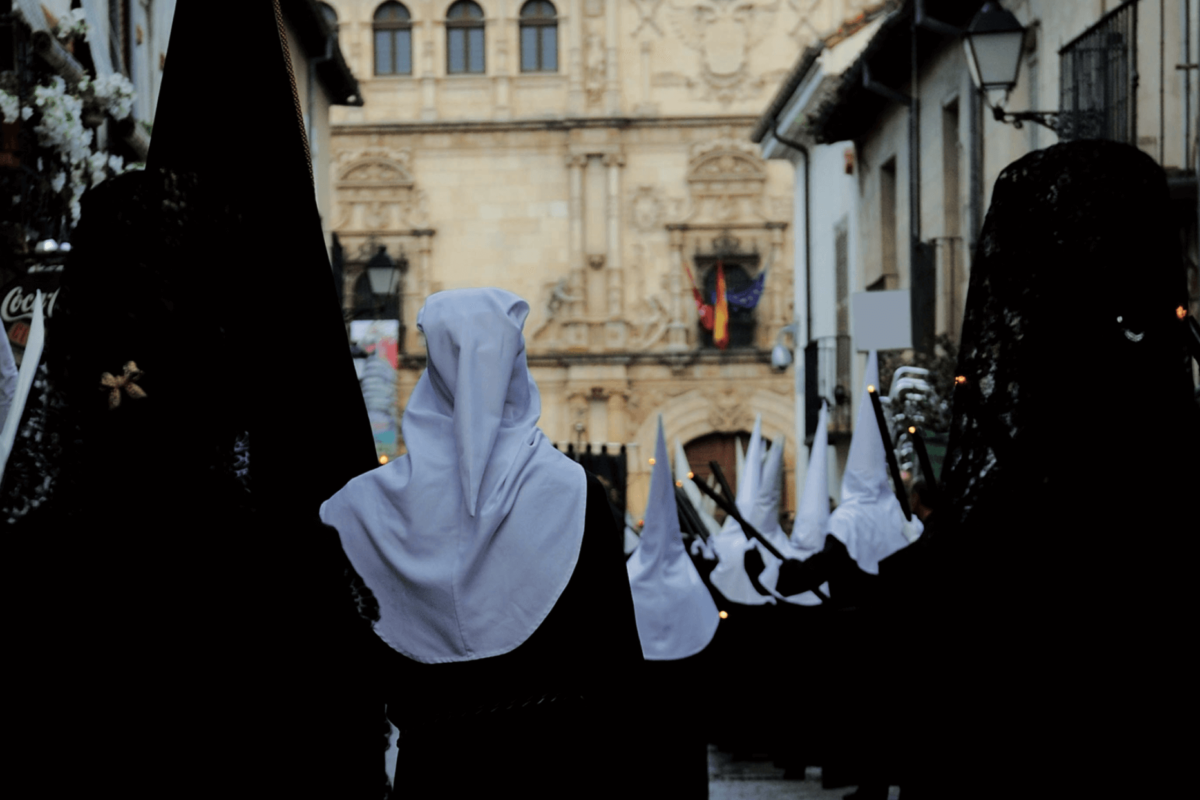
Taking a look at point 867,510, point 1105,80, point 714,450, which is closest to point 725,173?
point 714,450

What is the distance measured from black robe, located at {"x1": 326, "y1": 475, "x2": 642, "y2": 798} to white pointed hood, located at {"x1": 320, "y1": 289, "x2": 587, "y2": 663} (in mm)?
35

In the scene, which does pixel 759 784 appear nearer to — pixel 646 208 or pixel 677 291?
pixel 677 291

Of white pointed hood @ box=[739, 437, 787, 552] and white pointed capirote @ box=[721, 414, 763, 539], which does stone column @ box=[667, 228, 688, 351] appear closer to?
white pointed capirote @ box=[721, 414, 763, 539]

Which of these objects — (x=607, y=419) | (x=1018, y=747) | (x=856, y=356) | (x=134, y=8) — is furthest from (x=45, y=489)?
(x=607, y=419)

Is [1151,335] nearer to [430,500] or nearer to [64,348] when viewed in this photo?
[430,500]

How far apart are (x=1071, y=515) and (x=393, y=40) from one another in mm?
34259

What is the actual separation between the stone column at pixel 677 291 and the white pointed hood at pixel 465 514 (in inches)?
1290

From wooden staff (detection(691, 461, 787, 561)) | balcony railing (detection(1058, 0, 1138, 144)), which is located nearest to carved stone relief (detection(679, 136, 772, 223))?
balcony railing (detection(1058, 0, 1138, 144))

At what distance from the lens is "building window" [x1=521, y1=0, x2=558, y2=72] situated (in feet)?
121

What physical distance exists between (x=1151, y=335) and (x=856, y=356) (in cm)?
1770

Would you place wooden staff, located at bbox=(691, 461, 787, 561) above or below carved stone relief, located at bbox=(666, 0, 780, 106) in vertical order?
below

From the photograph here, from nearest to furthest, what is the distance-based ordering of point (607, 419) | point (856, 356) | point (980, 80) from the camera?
point (980, 80), point (856, 356), point (607, 419)

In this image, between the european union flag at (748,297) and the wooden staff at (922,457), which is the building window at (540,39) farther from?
the wooden staff at (922,457)

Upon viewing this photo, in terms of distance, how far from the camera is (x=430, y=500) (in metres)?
3.57
